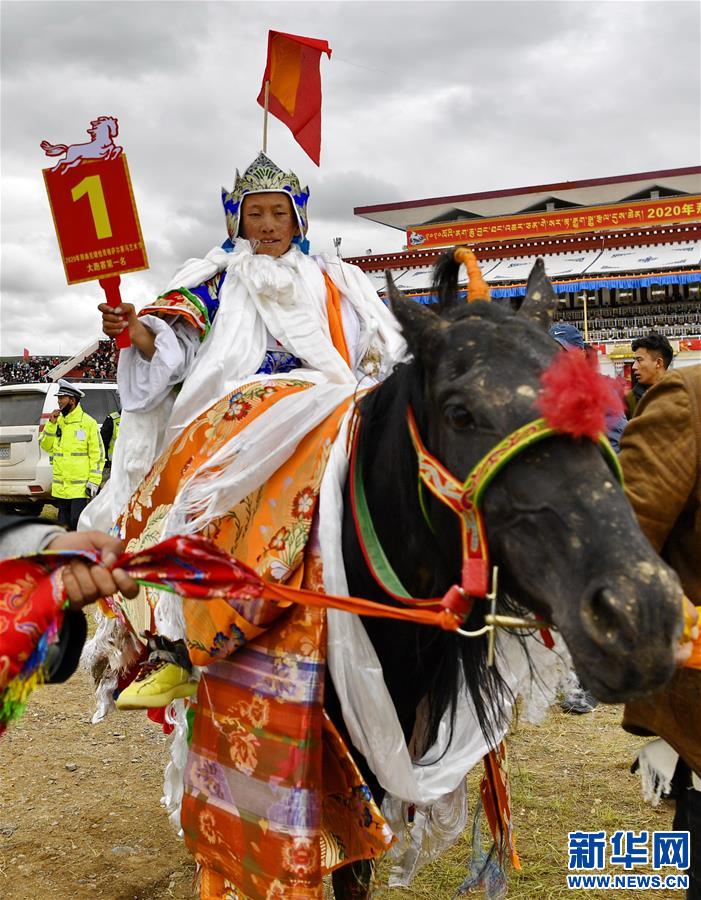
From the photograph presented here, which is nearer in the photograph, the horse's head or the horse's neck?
the horse's head

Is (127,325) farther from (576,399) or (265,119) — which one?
(576,399)

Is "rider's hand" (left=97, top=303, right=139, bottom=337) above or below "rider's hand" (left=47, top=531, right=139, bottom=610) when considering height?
above

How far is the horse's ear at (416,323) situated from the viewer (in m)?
1.78

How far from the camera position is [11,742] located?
15.7ft

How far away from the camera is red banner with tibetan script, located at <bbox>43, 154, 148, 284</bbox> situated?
262cm

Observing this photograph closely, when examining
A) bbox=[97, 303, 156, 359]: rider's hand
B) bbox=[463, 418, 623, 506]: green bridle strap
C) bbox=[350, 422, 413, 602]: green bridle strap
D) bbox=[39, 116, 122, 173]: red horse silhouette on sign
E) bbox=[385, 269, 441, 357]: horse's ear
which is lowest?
bbox=[350, 422, 413, 602]: green bridle strap

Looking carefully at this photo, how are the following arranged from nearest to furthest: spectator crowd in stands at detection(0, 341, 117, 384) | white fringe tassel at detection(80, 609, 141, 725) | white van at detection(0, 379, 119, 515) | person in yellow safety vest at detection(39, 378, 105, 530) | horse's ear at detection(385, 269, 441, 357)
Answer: horse's ear at detection(385, 269, 441, 357) < white fringe tassel at detection(80, 609, 141, 725) < person in yellow safety vest at detection(39, 378, 105, 530) < white van at detection(0, 379, 119, 515) < spectator crowd in stands at detection(0, 341, 117, 384)

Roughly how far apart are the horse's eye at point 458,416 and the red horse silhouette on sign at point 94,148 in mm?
1613

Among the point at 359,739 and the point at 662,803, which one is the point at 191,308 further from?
the point at 662,803

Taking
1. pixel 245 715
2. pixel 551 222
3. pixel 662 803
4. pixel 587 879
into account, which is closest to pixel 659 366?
pixel 662 803

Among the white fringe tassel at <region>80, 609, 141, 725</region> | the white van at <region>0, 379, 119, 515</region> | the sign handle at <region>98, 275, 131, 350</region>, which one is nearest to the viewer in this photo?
the sign handle at <region>98, 275, 131, 350</region>

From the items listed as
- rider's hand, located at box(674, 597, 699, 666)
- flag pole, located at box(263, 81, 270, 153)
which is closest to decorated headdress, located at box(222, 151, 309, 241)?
flag pole, located at box(263, 81, 270, 153)

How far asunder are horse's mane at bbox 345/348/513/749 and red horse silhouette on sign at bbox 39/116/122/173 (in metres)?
1.28

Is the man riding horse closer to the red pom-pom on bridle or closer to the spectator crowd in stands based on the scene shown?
the red pom-pom on bridle
